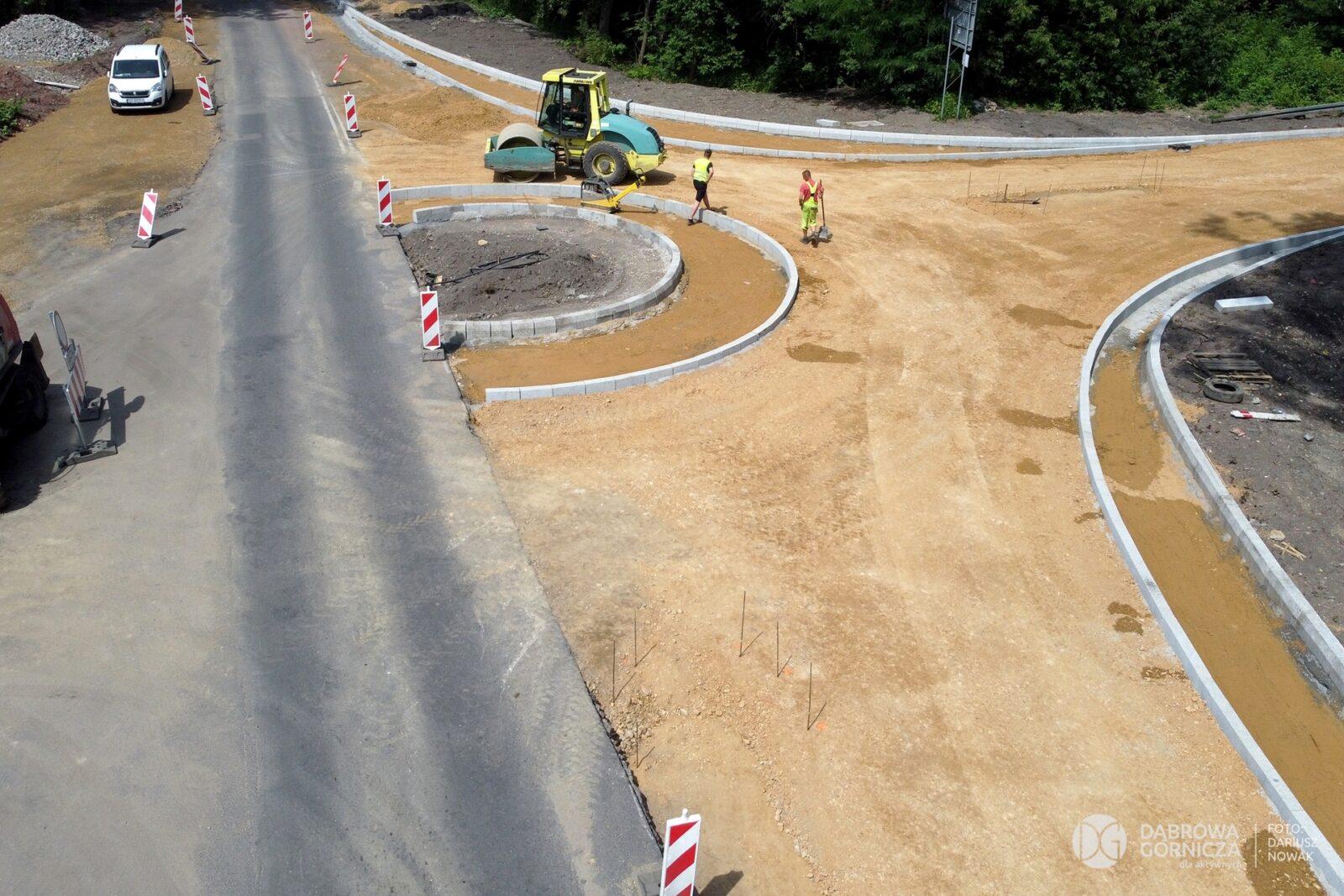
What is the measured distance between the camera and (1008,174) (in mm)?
23453

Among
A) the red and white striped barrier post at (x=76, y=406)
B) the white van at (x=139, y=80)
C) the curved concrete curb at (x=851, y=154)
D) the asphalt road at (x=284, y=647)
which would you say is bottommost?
the asphalt road at (x=284, y=647)

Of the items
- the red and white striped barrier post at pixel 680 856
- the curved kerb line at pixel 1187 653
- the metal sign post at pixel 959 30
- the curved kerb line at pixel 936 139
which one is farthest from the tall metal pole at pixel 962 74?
the red and white striped barrier post at pixel 680 856

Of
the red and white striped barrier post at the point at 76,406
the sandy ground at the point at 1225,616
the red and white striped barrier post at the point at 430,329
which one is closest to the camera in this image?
the sandy ground at the point at 1225,616

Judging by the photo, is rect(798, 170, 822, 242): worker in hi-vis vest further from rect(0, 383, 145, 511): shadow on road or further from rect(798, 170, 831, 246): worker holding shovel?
rect(0, 383, 145, 511): shadow on road

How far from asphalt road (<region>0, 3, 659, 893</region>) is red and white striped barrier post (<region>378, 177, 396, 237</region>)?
→ 3879 mm

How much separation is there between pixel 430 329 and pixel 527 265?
356cm

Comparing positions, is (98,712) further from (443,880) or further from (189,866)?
(443,880)

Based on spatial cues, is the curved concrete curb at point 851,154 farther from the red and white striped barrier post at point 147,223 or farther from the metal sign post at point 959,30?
the red and white striped barrier post at point 147,223

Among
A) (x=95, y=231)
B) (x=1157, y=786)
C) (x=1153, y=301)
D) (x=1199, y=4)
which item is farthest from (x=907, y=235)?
(x=1199, y=4)

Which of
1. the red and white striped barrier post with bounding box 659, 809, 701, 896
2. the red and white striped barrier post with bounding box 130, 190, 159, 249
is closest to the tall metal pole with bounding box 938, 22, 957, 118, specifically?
the red and white striped barrier post with bounding box 130, 190, 159, 249

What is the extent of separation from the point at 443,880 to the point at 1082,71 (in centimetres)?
3149

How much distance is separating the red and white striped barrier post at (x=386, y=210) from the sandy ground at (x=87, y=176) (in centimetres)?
432

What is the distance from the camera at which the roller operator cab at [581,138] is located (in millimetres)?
20938

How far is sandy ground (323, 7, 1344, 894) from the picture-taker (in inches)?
295
